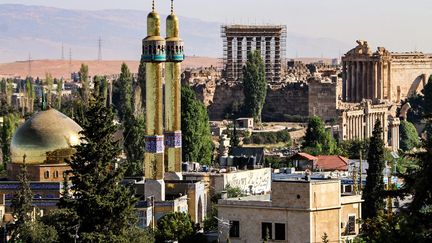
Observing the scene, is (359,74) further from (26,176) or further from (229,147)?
(26,176)

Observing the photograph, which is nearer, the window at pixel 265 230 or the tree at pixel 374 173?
the window at pixel 265 230

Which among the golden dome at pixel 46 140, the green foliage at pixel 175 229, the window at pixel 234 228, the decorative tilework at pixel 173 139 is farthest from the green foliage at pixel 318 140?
the window at pixel 234 228

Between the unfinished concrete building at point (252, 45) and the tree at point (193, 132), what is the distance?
165ft

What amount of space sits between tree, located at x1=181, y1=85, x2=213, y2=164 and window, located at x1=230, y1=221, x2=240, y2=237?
31320 millimetres

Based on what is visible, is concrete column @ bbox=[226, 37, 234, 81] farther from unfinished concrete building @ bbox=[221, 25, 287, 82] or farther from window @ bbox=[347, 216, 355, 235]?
window @ bbox=[347, 216, 355, 235]

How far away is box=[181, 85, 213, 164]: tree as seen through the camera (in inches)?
2749

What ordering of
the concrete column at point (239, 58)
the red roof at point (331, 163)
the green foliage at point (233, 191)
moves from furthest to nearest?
1. the concrete column at point (239, 58)
2. the red roof at point (331, 163)
3. the green foliage at point (233, 191)

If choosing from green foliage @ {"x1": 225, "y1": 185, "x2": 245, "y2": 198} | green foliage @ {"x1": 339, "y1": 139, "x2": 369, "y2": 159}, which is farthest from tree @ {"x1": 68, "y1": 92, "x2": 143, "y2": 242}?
green foliage @ {"x1": 339, "y1": 139, "x2": 369, "y2": 159}

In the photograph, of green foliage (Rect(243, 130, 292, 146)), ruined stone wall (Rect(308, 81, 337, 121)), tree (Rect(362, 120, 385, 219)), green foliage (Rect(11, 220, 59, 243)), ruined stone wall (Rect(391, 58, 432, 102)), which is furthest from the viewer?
ruined stone wall (Rect(391, 58, 432, 102))

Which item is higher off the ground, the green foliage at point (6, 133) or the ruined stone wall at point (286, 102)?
the ruined stone wall at point (286, 102)

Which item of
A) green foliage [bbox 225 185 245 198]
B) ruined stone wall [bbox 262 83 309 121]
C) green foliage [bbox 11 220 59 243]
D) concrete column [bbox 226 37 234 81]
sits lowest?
green foliage [bbox 11 220 59 243]

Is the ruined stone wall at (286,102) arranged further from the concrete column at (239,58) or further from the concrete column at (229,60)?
the concrete column at (229,60)

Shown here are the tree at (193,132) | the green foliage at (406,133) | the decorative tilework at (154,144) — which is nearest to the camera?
the decorative tilework at (154,144)

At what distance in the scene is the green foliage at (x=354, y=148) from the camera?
76.8 metres
